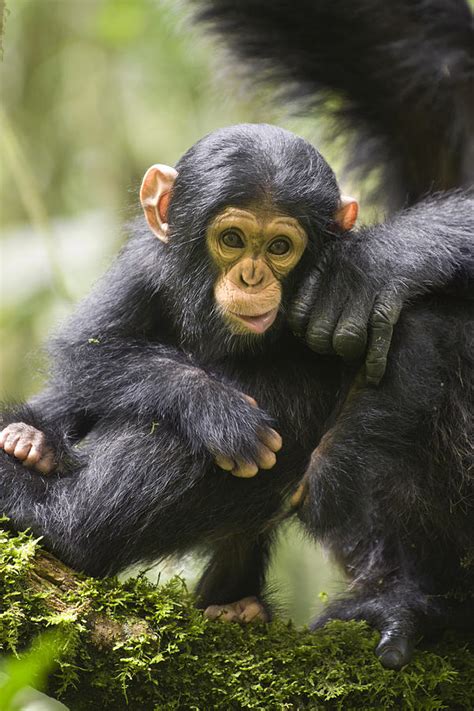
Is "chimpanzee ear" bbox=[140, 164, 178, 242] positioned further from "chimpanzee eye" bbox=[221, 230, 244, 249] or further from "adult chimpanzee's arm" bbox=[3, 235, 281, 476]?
"chimpanzee eye" bbox=[221, 230, 244, 249]

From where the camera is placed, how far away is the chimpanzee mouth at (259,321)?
3.86 metres

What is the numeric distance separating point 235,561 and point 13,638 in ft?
4.52

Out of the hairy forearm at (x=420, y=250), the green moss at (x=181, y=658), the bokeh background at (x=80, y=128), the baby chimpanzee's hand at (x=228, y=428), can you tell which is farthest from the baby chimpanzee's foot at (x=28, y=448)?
the bokeh background at (x=80, y=128)

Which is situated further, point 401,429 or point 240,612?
point 240,612

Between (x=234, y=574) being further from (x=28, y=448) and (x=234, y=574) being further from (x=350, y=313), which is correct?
(x=350, y=313)

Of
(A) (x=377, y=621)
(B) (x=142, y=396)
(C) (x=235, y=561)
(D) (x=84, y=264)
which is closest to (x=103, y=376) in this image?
(B) (x=142, y=396)

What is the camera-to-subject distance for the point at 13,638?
10.5ft

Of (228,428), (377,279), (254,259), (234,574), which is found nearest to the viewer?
(228,428)

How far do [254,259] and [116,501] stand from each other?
3.61ft

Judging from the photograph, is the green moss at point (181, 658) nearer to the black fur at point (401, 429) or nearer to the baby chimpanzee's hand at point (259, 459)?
the black fur at point (401, 429)

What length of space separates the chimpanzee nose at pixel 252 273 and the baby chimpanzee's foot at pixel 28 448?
106cm

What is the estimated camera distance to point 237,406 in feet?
12.4

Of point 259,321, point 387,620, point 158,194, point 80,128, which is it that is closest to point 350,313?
point 259,321

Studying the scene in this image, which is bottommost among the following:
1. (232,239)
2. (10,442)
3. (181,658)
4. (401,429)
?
(181,658)
